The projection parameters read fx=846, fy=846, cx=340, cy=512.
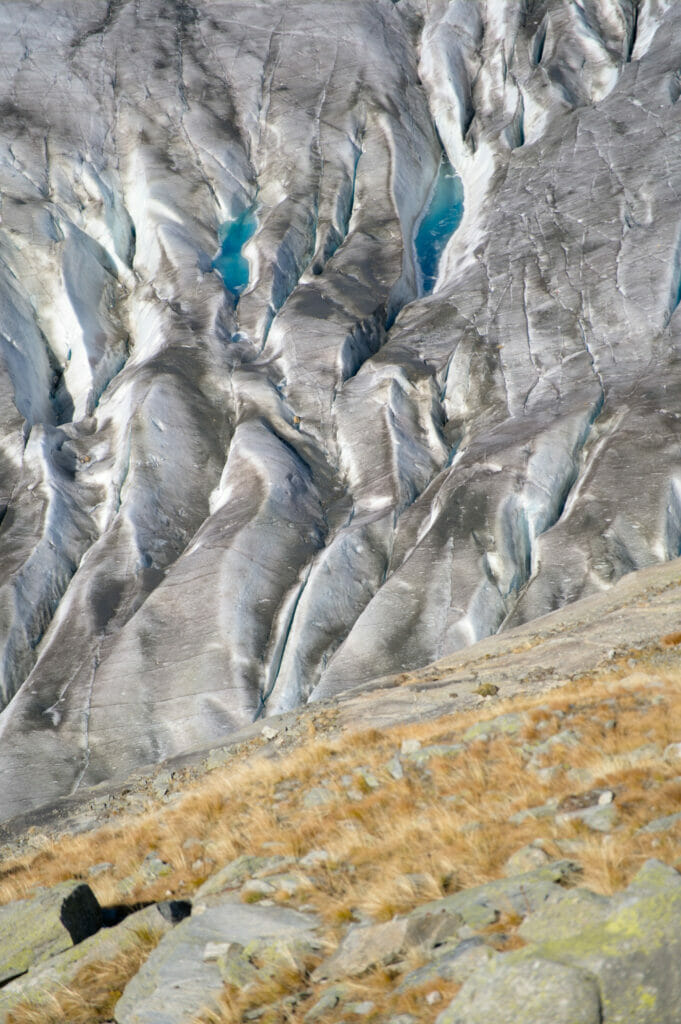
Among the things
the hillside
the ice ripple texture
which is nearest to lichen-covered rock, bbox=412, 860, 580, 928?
the hillside

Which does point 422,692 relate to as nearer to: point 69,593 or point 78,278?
point 69,593

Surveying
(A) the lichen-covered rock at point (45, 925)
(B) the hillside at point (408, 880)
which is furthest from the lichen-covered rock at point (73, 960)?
(A) the lichen-covered rock at point (45, 925)

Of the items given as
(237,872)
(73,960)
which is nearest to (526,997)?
(73,960)

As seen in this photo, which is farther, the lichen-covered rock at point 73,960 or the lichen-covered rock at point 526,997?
the lichen-covered rock at point 73,960

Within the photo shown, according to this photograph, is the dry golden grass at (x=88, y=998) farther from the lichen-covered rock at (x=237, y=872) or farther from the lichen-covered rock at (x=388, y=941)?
the lichen-covered rock at (x=388, y=941)

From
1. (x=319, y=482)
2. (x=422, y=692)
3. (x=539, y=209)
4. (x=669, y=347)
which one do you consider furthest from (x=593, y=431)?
(x=422, y=692)

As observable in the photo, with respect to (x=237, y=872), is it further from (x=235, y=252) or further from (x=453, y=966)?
(x=235, y=252)
